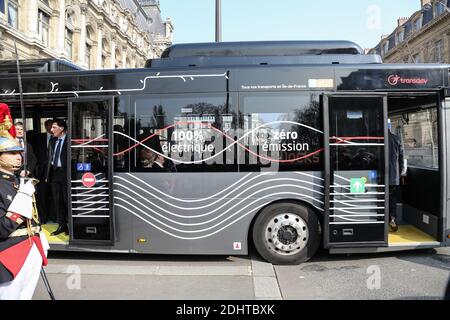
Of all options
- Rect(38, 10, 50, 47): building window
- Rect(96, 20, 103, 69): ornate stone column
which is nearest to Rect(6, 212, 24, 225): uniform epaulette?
Rect(38, 10, 50, 47): building window

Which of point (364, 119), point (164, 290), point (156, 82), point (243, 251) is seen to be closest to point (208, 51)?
point (156, 82)

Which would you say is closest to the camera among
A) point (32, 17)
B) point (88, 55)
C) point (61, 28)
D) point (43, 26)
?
point (32, 17)

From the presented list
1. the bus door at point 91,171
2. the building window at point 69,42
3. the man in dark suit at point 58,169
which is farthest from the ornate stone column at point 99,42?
the bus door at point 91,171

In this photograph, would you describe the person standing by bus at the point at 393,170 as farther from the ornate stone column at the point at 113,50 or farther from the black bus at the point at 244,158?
the ornate stone column at the point at 113,50

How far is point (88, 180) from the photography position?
5.53m

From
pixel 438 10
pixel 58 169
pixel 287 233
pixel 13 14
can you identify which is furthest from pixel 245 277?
pixel 438 10

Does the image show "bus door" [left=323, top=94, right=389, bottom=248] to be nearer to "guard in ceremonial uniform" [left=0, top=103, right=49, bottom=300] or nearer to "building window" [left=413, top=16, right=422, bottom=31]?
"guard in ceremonial uniform" [left=0, top=103, right=49, bottom=300]

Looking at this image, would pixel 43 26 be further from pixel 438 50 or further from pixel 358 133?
pixel 438 50

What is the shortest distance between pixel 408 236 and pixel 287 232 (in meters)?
2.11

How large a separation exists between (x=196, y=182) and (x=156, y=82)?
1.58 m

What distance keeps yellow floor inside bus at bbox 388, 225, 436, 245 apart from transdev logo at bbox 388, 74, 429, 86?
7.74 feet

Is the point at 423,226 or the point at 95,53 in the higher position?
the point at 95,53
